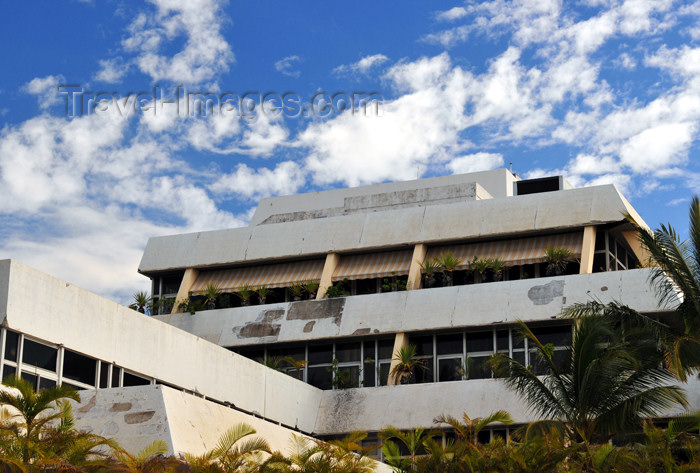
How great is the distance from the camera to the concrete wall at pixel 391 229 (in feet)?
101

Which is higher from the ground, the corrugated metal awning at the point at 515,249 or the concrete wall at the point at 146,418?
the corrugated metal awning at the point at 515,249

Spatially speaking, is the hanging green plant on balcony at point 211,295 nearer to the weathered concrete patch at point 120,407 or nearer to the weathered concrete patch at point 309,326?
the weathered concrete patch at point 309,326

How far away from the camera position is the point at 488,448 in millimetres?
18094

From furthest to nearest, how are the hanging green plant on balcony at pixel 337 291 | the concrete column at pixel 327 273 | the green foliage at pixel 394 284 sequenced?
1. the concrete column at pixel 327 273
2. the hanging green plant on balcony at pixel 337 291
3. the green foliage at pixel 394 284

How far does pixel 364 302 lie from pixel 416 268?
198cm

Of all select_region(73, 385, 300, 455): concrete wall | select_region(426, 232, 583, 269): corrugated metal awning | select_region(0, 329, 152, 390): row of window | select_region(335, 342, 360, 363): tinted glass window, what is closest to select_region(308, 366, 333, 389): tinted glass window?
select_region(335, 342, 360, 363): tinted glass window

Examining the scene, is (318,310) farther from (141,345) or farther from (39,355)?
(39,355)

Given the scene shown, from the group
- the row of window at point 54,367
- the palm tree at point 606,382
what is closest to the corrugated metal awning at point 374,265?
the row of window at point 54,367

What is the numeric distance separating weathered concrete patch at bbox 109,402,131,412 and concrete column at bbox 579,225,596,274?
14.9 metres

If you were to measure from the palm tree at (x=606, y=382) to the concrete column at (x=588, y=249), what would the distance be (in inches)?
318

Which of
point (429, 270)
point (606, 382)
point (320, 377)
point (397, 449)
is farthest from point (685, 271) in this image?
point (320, 377)

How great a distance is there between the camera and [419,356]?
3081cm

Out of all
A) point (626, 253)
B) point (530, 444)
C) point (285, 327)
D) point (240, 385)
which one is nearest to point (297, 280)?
point (285, 327)

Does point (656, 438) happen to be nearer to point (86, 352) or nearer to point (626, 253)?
point (86, 352)
